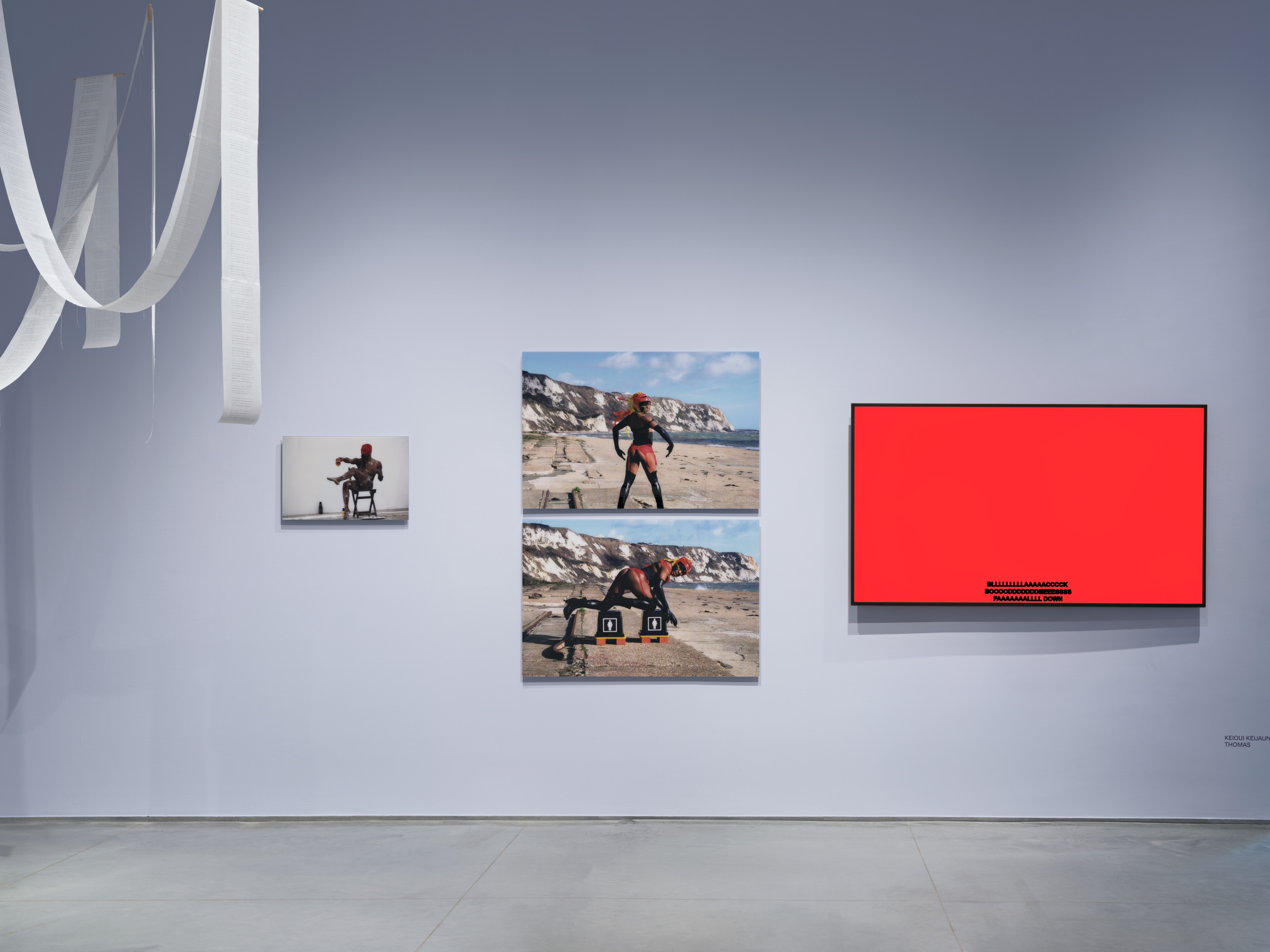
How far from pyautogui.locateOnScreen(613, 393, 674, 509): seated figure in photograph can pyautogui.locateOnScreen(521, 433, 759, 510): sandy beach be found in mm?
23

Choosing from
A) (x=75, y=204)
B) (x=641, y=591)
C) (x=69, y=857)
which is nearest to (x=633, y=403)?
(x=641, y=591)

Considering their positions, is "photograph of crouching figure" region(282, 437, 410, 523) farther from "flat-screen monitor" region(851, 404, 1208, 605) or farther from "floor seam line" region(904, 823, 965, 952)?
"floor seam line" region(904, 823, 965, 952)

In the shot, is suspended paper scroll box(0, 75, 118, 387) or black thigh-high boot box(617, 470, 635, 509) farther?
black thigh-high boot box(617, 470, 635, 509)

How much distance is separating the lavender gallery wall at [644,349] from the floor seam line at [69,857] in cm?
13

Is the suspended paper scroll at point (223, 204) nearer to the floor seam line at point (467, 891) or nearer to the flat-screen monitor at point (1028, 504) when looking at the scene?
the floor seam line at point (467, 891)

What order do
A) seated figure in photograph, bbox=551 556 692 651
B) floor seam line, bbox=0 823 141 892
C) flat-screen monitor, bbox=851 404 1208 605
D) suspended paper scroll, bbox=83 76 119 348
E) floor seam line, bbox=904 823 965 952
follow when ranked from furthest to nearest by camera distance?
seated figure in photograph, bbox=551 556 692 651, flat-screen monitor, bbox=851 404 1208 605, floor seam line, bbox=0 823 141 892, suspended paper scroll, bbox=83 76 119 348, floor seam line, bbox=904 823 965 952

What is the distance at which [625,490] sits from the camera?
4.02m

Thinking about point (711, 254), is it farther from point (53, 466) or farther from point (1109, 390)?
point (53, 466)

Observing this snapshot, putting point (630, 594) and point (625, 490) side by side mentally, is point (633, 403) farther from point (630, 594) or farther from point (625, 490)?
point (630, 594)

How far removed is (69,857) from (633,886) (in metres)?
2.25

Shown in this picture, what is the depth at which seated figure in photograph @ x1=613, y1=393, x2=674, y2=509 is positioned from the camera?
158 inches

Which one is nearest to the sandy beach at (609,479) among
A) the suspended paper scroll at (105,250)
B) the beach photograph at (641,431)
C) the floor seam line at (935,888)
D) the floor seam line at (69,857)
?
the beach photograph at (641,431)

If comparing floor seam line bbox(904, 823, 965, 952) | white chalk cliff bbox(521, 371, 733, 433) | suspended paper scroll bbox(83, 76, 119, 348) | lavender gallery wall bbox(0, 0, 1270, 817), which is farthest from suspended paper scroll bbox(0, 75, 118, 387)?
floor seam line bbox(904, 823, 965, 952)

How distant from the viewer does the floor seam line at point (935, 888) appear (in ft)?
9.51
